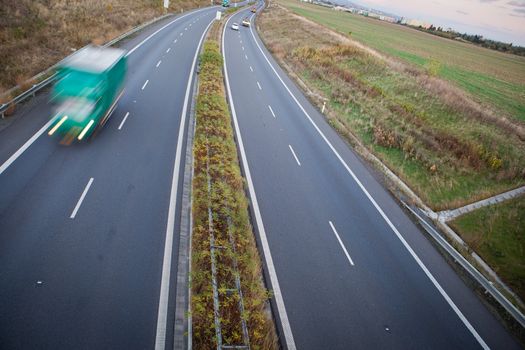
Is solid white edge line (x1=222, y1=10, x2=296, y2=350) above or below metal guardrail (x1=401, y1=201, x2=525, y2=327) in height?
above

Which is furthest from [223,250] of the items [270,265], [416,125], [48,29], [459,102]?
[459,102]

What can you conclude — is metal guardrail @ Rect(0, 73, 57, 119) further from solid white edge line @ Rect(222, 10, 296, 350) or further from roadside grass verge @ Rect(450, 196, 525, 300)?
roadside grass verge @ Rect(450, 196, 525, 300)

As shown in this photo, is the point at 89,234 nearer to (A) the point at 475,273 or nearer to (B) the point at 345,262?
(B) the point at 345,262

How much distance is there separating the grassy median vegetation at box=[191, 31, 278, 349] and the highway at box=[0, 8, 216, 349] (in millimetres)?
681

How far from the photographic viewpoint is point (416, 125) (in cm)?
2225

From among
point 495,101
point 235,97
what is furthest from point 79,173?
point 495,101

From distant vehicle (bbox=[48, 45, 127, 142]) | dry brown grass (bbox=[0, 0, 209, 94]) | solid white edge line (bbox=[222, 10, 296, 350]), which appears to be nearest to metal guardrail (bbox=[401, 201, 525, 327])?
solid white edge line (bbox=[222, 10, 296, 350])

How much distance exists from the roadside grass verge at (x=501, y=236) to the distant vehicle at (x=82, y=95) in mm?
15093

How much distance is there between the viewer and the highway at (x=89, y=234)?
6.21 metres

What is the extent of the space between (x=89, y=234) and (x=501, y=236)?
1505 cm

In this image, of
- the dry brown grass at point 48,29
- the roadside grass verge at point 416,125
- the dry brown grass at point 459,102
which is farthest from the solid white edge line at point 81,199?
the dry brown grass at point 459,102

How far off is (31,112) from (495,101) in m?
39.4

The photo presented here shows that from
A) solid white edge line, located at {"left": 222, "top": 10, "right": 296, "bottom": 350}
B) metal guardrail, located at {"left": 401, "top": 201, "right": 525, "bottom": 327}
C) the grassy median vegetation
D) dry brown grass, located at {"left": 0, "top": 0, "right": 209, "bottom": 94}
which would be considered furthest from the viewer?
dry brown grass, located at {"left": 0, "top": 0, "right": 209, "bottom": 94}

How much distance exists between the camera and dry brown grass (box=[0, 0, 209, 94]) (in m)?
18.1
